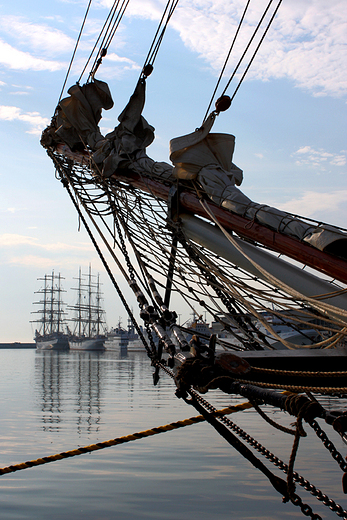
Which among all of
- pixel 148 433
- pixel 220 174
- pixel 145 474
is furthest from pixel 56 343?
pixel 148 433

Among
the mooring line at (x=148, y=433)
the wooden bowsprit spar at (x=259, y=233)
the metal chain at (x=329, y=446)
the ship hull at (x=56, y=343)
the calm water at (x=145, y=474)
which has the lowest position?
the ship hull at (x=56, y=343)

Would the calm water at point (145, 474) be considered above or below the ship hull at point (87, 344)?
above

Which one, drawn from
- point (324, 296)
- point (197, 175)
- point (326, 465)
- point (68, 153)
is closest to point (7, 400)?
point (68, 153)

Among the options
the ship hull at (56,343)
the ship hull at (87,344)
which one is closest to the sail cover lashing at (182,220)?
the ship hull at (87,344)

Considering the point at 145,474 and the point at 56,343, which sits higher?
the point at 145,474

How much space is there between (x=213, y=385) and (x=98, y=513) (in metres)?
4.69

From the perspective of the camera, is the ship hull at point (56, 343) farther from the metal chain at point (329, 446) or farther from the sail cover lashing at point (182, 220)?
the metal chain at point (329, 446)

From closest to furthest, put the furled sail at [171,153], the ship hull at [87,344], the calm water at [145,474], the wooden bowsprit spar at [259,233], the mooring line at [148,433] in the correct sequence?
the mooring line at [148,433]
the wooden bowsprit spar at [259,233]
the furled sail at [171,153]
the calm water at [145,474]
the ship hull at [87,344]

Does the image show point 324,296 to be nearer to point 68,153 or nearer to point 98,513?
point 98,513

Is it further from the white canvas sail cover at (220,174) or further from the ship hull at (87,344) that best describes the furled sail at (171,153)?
the ship hull at (87,344)

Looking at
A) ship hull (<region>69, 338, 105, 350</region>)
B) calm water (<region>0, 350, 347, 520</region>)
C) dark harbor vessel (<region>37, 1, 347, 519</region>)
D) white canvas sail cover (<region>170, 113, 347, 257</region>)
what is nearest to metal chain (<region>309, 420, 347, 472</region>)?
dark harbor vessel (<region>37, 1, 347, 519</region>)

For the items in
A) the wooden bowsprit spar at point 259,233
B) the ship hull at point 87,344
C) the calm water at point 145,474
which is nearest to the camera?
the wooden bowsprit spar at point 259,233

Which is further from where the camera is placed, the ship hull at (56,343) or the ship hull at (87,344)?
the ship hull at (56,343)

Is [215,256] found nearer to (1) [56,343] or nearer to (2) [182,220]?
(2) [182,220]
